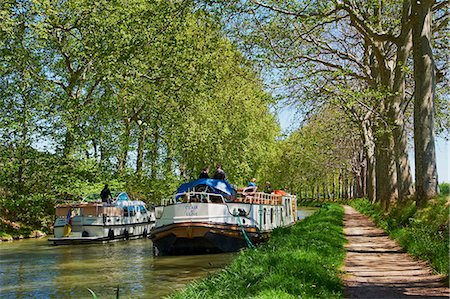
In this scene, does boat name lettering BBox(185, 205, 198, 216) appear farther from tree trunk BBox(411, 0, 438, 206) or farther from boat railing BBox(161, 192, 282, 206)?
tree trunk BBox(411, 0, 438, 206)

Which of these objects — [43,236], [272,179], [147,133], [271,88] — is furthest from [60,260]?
[272,179]

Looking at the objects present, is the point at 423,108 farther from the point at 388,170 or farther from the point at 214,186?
the point at 214,186

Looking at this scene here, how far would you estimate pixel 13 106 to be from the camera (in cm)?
3434

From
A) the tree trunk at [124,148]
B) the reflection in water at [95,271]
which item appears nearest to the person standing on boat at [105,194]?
the tree trunk at [124,148]

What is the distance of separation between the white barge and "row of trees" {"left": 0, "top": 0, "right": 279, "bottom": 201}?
19.0ft

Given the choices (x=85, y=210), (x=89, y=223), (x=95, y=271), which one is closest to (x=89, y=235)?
(x=89, y=223)

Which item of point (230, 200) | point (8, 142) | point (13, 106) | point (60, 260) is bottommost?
point (60, 260)

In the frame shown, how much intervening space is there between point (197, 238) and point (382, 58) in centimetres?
1080

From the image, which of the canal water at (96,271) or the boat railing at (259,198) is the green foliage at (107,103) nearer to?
the boat railing at (259,198)

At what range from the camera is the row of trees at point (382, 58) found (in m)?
16.7

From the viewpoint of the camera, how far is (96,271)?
1825cm

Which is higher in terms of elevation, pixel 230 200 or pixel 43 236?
pixel 230 200

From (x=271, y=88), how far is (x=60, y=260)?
441 inches

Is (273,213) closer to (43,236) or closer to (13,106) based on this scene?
(43,236)
